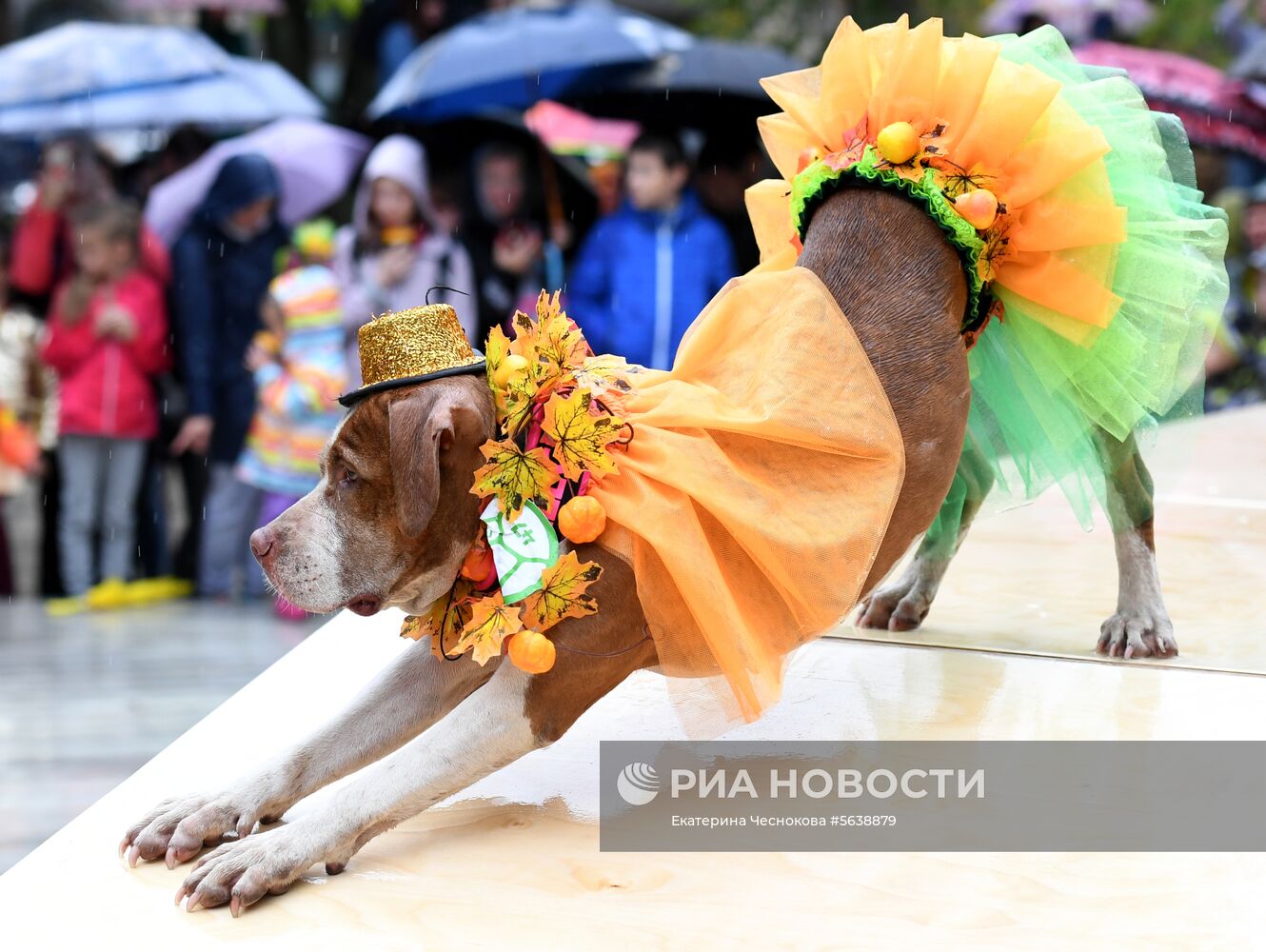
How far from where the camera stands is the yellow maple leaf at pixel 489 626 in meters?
2.25

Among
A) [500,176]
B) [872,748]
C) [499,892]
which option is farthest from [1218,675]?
[500,176]

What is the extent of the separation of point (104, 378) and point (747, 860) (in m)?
5.04

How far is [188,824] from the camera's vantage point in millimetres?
2344

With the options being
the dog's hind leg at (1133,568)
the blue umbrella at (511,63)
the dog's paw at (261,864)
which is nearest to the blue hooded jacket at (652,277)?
the blue umbrella at (511,63)

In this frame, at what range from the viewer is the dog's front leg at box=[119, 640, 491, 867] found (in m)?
2.35

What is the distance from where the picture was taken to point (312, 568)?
233 centimetres

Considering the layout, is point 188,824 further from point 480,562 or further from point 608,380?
point 608,380

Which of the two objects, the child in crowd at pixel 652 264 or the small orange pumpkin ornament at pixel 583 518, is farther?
the child in crowd at pixel 652 264

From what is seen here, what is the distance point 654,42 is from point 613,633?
624 centimetres

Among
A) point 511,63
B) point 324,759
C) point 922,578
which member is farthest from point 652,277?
point 324,759

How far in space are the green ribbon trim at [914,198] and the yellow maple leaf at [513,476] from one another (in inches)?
36.9

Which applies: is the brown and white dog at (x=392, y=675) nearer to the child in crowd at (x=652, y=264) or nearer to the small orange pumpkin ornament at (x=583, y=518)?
the small orange pumpkin ornament at (x=583, y=518)

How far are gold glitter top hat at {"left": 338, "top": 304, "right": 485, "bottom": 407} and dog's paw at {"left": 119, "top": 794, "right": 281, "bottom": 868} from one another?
0.66 metres

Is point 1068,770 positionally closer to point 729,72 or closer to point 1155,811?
point 1155,811
